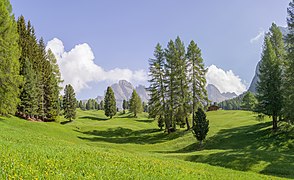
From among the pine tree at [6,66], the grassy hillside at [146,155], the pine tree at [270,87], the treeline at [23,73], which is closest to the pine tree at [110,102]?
the treeline at [23,73]

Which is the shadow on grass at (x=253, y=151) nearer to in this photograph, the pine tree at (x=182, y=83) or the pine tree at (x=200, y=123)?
the pine tree at (x=200, y=123)

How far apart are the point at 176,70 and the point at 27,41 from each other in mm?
34221

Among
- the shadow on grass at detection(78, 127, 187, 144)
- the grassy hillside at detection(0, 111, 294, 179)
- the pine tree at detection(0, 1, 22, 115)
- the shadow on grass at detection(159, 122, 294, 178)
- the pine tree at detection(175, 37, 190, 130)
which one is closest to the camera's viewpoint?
the grassy hillside at detection(0, 111, 294, 179)

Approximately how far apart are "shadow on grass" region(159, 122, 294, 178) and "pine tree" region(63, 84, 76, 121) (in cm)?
5316

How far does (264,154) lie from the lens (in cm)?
2789

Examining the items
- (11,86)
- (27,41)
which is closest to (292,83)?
(11,86)

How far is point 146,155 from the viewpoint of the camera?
84.0 feet

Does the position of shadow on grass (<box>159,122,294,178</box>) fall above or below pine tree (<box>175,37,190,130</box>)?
below

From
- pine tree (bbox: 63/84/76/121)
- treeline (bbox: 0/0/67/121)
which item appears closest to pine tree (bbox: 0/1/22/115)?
treeline (bbox: 0/0/67/121)

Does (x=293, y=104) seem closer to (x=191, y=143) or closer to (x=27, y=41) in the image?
(x=191, y=143)

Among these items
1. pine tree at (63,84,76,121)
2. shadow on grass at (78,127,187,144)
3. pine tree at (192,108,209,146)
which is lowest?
shadow on grass at (78,127,187,144)

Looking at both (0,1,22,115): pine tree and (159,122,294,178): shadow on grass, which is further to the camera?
(0,1,22,115): pine tree

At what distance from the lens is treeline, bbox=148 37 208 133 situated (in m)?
49.9

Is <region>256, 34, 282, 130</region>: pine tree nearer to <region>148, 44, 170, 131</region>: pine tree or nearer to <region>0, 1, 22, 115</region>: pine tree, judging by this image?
<region>148, 44, 170, 131</region>: pine tree
